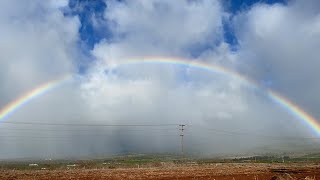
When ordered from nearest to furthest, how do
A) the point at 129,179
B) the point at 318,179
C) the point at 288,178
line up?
the point at 288,178 < the point at 318,179 < the point at 129,179

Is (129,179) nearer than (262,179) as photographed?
No

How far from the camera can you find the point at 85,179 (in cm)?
4416

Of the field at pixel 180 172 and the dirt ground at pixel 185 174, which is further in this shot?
the field at pixel 180 172

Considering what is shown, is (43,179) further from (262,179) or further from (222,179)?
(262,179)

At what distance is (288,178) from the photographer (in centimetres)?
3541

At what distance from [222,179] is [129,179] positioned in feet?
35.7

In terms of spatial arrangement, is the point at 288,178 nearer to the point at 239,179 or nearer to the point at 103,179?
the point at 239,179

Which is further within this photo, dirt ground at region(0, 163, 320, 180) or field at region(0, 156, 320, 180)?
field at region(0, 156, 320, 180)

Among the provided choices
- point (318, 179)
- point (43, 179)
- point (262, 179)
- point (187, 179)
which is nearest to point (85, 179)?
point (43, 179)

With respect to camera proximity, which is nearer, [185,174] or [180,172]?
[185,174]

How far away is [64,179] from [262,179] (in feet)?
76.6

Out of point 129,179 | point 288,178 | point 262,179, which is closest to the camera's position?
point 288,178

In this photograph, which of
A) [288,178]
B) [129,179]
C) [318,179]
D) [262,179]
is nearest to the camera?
[288,178]

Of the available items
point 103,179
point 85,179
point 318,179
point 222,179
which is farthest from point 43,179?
point 318,179
